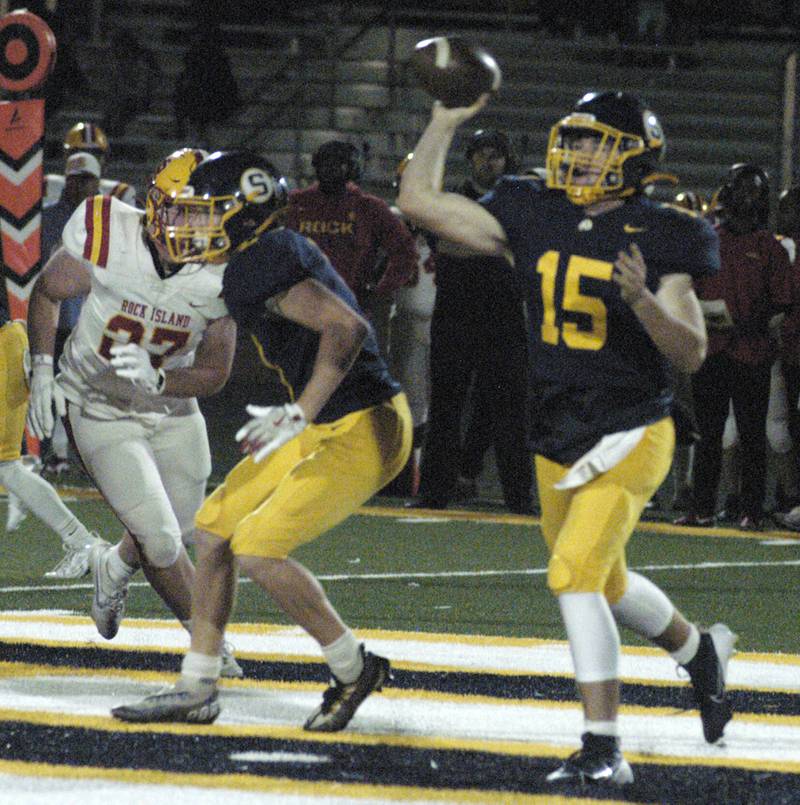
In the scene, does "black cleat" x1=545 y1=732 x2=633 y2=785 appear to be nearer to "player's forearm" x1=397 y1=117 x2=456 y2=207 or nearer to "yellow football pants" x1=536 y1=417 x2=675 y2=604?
"yellow football pants" x1=536 y1=417 x2=675 y2=604

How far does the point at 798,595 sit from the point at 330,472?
11.3ft

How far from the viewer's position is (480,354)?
10828mm

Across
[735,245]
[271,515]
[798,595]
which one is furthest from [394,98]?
[271,515]

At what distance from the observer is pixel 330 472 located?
5.28 meters

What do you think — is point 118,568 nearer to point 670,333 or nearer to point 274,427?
point 274,427

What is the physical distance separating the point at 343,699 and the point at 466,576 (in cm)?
331

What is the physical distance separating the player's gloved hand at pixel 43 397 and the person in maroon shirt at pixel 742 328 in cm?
471

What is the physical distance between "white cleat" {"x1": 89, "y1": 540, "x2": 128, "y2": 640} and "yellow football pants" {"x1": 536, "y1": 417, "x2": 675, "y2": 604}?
172 cm

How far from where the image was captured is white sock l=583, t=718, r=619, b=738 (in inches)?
184

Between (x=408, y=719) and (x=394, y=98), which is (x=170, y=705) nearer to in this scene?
(x=408, y=719)

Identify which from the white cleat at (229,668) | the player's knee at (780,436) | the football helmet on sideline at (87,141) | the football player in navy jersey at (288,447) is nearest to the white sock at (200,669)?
the football player in navy jersey at (288,447)

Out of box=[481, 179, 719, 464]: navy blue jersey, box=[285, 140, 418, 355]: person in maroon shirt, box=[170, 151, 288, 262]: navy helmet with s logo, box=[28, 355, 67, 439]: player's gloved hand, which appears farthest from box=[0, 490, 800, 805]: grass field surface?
box=[285, 140, 418, 355]: person in maroon shirt

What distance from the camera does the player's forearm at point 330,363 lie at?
5.09m

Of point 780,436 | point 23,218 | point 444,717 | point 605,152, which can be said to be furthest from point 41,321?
Answer: point 780,436
